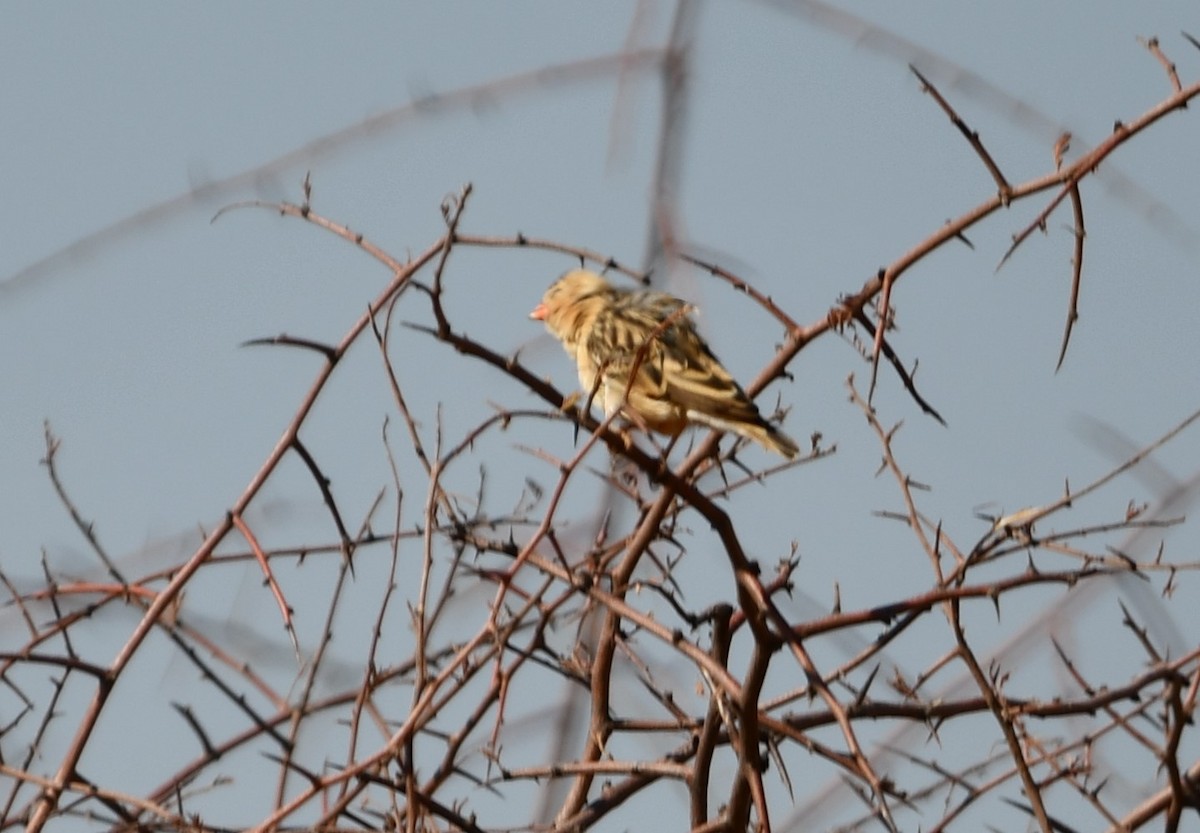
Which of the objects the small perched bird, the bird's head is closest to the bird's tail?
the small perched bird

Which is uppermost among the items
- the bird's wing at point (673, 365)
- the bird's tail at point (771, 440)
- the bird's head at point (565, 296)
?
the bird's head at point (565, 296)

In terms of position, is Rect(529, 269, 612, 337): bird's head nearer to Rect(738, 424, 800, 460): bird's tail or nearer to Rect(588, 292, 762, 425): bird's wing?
Rect(588, 292, 762, 425): bird's wing

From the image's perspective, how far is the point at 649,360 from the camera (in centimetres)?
469

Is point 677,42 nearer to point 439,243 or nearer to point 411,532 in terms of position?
point 439,243

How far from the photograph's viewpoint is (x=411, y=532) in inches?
163

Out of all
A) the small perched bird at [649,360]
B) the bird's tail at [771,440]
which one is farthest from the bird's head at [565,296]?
the bird's tail at [771,440]

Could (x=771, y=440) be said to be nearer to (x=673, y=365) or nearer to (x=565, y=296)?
(x=673, y=365)

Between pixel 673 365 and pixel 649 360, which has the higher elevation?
pixel 673 365

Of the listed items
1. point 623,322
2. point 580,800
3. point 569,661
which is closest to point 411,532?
point 569,661

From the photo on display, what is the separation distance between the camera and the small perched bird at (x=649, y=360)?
502 cm

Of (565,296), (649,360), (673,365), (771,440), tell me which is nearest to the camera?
(649,360)

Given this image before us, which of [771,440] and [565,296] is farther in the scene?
[565,296]

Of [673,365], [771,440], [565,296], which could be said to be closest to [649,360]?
[771,440]

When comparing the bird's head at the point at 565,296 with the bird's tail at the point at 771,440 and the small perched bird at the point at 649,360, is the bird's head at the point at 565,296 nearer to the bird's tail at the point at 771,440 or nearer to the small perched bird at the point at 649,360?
the small perched bird at the point at 649,360
